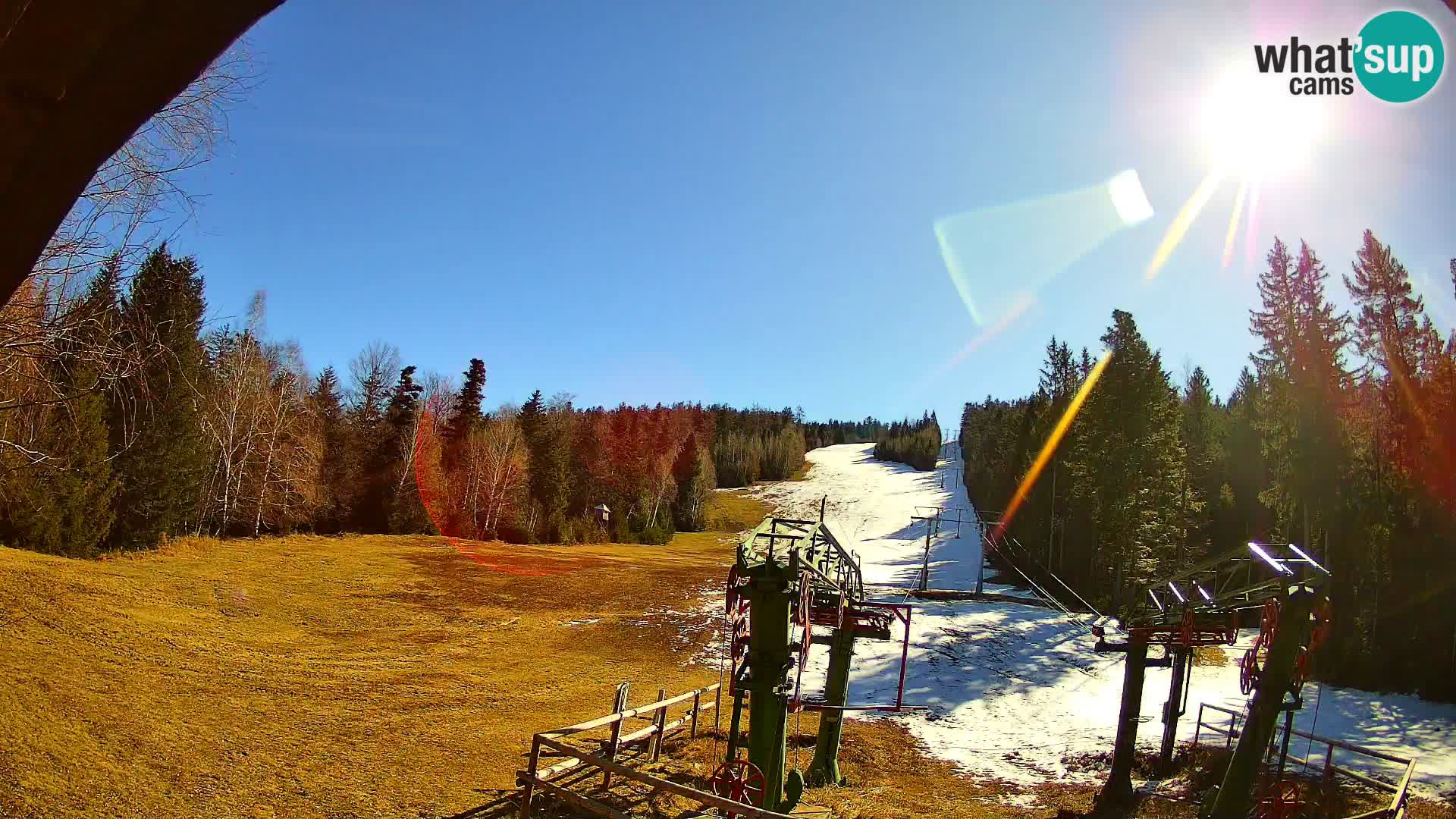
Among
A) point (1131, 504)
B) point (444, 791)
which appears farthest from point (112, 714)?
point (1131, 504)

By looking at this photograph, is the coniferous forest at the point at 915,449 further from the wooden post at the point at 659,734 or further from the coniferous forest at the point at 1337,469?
the wooden post at the point at 659,734

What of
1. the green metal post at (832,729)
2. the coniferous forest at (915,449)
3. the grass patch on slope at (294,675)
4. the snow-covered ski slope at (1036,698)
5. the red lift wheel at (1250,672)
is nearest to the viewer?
the red lift wheel at (1250,672)

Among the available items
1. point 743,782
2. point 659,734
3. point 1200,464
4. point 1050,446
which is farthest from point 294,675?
point 1200,464

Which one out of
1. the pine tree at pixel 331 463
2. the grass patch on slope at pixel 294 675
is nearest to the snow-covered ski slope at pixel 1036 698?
the grass patch on slope at pixel 294 675

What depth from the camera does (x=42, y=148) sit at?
1312 millimetres

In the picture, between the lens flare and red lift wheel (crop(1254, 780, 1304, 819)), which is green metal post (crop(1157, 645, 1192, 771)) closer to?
red lift wheel (crop(1254, 780, 1304, 819))

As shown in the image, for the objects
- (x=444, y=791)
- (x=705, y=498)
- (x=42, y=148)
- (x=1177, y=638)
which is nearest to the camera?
(x=42, y=148)

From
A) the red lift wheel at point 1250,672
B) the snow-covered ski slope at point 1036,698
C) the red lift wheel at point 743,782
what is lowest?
the snow-covered ski slope at point 1036,698

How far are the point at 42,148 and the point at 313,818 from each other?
1368 cm

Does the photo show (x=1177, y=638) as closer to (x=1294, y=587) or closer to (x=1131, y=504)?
(x=1294, y=587)

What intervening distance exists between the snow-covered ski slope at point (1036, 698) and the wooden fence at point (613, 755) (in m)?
7.00

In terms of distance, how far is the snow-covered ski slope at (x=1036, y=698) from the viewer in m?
19.0

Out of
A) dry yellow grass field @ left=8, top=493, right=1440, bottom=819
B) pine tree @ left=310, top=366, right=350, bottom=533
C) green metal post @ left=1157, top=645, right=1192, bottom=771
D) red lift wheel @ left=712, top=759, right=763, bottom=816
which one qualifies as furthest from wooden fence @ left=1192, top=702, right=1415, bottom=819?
pine tree @ left=310, top=366, right=350, bottom=533

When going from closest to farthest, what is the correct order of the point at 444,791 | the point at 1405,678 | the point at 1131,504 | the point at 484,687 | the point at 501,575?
the point at 444,791 → the point at 484,687 → the point at 1405,678 → the point at 1131,504 → the point at 501,575
